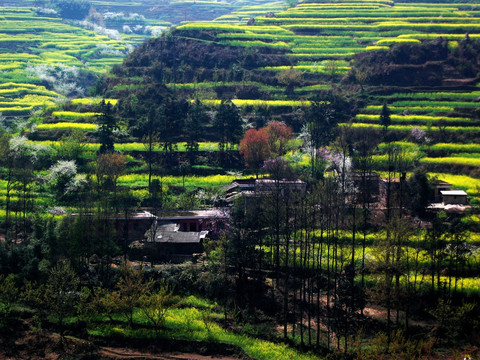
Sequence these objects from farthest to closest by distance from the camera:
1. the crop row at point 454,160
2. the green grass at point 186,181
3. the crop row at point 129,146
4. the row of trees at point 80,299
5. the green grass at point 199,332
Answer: the crop row at point 129,146 → the crop row at point 454,160 → the green grass at point 186,181 → the row of trees at point 80,299 → the green grass at point 199,332

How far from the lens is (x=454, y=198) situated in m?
49.8

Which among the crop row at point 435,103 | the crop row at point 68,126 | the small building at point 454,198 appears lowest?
the small building at point 454,198

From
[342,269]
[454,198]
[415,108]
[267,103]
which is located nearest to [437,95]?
[415,108]

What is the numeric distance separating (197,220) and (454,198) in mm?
21686

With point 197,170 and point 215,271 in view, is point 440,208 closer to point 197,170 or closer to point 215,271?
point 215,271

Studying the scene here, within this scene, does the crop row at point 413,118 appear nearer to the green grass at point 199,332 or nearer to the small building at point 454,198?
the small building at point 454,198

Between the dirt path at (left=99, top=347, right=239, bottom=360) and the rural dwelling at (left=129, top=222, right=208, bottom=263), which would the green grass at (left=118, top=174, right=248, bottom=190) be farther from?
the dirt path at (left=99, top=347, right=239, bottom=360)

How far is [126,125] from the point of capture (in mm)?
67562

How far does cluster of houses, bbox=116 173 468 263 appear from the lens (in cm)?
4497

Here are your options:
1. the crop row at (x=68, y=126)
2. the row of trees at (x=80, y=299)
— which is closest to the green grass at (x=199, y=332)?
the row of trees at (x=80, y=299)

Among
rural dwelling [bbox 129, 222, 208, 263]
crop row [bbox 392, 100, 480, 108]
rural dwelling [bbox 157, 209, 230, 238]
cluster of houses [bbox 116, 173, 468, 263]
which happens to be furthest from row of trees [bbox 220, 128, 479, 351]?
crop row [bbox 392, 100, 480, 108]

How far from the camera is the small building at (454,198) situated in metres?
49.6

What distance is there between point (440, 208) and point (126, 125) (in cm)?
3619

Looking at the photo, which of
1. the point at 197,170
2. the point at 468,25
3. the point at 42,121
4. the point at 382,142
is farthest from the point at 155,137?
the point at 468,25
